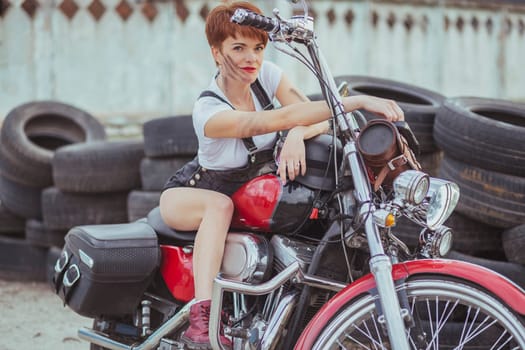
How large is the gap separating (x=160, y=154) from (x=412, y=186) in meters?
2.90

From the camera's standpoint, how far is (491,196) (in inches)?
169

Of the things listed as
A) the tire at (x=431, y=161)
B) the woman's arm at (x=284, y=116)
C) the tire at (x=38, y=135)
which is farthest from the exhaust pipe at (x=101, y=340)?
the tire at (x=38, y=135)

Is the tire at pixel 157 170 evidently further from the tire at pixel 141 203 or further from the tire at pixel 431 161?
the tire at pixel 431 161

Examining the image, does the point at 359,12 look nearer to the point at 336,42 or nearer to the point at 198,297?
the point at 336,42

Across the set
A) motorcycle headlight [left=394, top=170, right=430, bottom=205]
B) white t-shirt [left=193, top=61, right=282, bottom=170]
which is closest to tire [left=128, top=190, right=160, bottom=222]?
white t-shirt [left=193, top=61, right=282, bottom=170]

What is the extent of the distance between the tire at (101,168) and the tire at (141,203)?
0.29 m

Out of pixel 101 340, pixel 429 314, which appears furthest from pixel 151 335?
pixel 429 314

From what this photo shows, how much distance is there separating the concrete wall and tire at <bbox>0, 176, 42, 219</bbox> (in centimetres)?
236

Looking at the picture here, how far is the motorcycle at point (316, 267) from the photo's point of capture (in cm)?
269

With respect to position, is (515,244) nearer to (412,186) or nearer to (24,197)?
(412,186)

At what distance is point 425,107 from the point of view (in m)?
4.88

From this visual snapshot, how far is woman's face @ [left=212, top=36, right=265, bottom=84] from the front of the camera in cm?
319

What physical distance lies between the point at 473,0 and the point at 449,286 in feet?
29.6

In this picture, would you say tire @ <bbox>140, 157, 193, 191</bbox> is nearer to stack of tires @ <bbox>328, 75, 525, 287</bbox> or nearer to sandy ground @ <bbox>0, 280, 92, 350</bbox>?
sandy ground @ <bbox>0, 280, 92, 350</bbox>
